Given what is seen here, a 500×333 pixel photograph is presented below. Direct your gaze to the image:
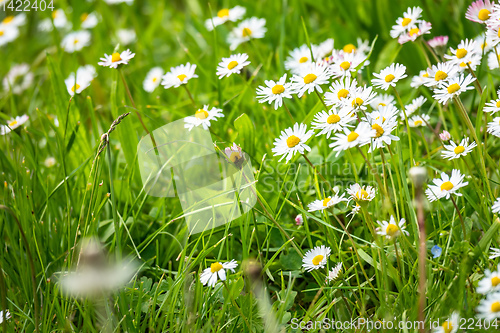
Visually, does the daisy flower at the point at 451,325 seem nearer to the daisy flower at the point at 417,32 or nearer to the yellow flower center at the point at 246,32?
the daisy flower at the point at 417,32

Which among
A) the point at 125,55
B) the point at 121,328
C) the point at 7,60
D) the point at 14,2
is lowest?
the point at 121,328

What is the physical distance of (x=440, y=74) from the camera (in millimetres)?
1279

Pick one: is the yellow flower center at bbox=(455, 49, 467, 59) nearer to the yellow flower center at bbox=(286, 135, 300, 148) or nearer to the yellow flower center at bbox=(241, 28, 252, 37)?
the yellow flower center at bbox=(286, 135, 300, 148)

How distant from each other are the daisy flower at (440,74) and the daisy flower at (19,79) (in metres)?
2.40

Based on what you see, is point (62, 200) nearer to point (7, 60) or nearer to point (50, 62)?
point (50, 62)

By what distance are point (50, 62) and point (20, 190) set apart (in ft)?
2.27

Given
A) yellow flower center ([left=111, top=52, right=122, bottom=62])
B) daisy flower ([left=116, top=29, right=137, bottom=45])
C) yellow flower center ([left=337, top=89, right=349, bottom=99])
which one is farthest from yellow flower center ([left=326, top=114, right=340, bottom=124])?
daisy flower ([left=116, top=29, right=137, bottom=45])

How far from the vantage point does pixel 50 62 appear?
187 centimetres

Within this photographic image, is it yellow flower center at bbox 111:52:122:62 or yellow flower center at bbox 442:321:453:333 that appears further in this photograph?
yellow flower center at bbox 111:52:122:62

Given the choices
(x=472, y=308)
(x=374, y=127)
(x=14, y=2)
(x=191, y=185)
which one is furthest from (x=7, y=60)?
(x=472, y=308)

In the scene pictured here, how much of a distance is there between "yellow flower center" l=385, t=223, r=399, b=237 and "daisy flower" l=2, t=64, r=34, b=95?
247 cm

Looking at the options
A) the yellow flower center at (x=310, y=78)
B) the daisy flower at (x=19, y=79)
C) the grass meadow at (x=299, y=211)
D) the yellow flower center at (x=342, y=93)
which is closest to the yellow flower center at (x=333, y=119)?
the grass meadow at (x=299, y=211)

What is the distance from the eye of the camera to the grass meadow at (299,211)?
1086 mm

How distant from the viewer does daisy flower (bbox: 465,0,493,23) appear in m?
1.41
